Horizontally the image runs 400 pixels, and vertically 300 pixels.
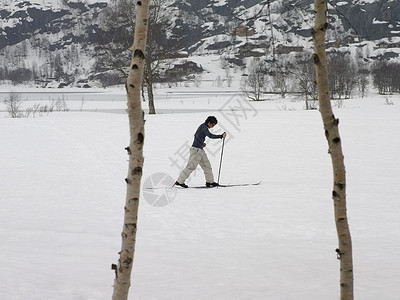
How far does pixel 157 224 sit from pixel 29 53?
210 meters

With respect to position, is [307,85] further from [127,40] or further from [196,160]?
[196,160]

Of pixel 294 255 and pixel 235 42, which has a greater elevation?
pixel 235 42

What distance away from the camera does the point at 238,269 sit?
4965 millimetres

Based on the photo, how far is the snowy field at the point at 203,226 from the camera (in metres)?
4.39

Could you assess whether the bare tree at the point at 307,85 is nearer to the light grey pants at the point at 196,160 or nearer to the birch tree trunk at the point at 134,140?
the light grey pants at the point at 196,160

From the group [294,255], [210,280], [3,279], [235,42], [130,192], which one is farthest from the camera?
[294,255]

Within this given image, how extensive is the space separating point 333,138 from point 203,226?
177 inches

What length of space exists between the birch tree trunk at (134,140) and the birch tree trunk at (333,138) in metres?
1.17

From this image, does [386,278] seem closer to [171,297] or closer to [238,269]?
[238,269]

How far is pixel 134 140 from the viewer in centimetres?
263

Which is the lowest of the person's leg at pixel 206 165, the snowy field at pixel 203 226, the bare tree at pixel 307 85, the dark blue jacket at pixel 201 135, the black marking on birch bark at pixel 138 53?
the snowy field at pixel 203 226

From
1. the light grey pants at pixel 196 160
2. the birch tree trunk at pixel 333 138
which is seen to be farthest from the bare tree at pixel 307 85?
the birch tree trunk at pixel 333 138

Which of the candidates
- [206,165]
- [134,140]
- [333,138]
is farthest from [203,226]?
[134,140]

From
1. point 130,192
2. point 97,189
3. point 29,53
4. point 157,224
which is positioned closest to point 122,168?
point 97,189
